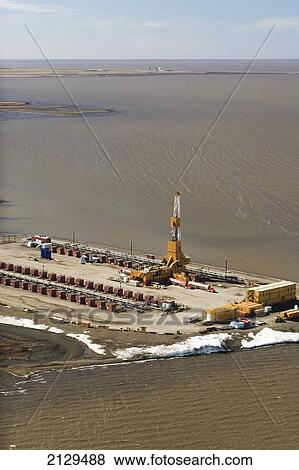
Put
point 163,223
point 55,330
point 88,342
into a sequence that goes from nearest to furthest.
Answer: point 88,342 < point 55,330 < point 163,223

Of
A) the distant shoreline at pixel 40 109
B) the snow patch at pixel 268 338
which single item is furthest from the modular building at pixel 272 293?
the distant shoreline at pixel 40 109

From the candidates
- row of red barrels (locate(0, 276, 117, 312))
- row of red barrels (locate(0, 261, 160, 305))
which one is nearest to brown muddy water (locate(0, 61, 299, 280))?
row of red barrels (locate(0, 261, 160, 305))

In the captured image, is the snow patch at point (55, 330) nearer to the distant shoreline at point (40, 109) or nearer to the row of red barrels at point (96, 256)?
the row of red barrels at point (96, 256)

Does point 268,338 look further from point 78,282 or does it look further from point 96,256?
point 96,256

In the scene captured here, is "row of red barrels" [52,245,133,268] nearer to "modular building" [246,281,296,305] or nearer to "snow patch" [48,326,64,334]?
"modular building" [246,281,296,305]

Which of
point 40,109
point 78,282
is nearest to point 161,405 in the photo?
point 78,282
